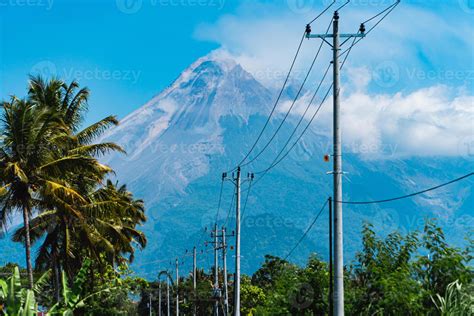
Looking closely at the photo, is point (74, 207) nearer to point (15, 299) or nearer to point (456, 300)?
point (15, 299)

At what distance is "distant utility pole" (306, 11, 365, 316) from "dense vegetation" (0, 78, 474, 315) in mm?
2556

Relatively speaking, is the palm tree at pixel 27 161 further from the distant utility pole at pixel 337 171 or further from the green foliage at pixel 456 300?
the green foliage at pixel 456 300

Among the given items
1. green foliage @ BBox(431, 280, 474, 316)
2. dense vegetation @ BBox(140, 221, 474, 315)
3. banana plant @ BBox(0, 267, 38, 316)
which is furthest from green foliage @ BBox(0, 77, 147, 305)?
green foliage @ BBox(431, 280, 474, 316)

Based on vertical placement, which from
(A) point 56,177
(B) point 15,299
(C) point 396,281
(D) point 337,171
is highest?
(A) point 56,177

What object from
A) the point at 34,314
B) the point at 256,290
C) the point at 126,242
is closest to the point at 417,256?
the point at 34,314

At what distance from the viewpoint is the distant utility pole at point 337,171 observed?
60.2ft

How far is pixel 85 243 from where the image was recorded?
117ft

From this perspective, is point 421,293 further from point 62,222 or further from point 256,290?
point 256,290

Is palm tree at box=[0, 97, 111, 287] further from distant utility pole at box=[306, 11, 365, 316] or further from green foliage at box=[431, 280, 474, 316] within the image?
green foliage at box=[431, 280, 474, 316]

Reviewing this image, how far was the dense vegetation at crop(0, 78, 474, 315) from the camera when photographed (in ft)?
64.2

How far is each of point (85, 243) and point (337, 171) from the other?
771 inches

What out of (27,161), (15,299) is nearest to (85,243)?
(27,161)

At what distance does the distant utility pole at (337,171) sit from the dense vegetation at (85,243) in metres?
2.56

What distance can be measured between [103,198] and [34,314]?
784 inches
